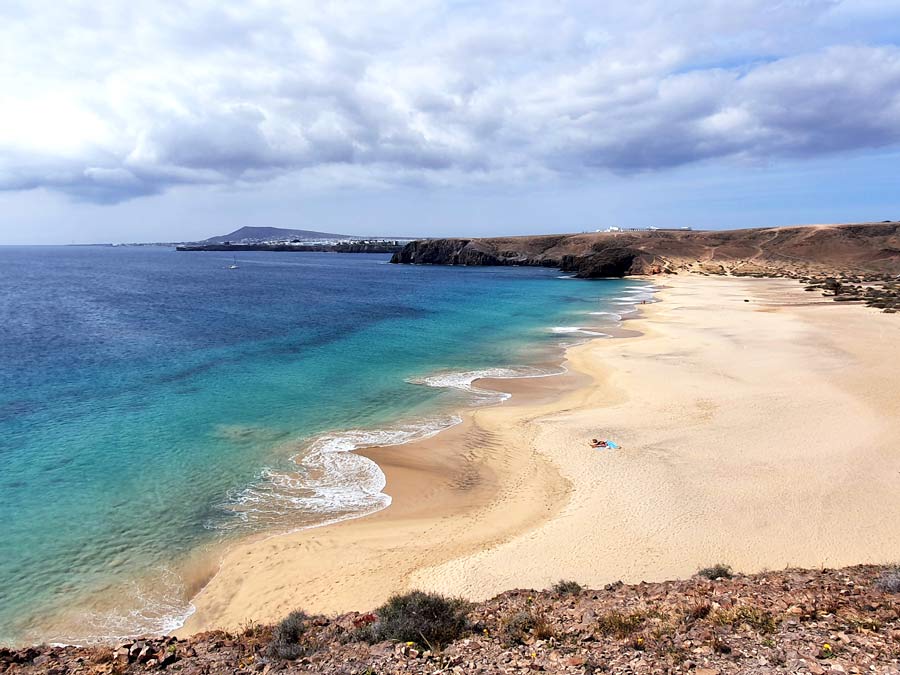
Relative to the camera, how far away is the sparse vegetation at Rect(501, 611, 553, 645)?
24.9 ft

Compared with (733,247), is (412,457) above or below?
below

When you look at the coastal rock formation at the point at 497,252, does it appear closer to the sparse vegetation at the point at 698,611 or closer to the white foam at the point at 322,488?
the white foam at the point at 322,488

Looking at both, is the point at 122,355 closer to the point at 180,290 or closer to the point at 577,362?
the point at 577,362

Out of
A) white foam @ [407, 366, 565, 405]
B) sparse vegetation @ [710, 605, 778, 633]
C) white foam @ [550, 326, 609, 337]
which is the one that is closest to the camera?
sparse vegetation @ [710, 605, 778, 633]

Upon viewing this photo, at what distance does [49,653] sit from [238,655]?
11.5 ft

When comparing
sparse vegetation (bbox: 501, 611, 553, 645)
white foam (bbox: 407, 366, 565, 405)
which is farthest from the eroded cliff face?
sparse vegetation (bbox: 501, 611, 553, 645)

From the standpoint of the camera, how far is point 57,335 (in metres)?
39.4

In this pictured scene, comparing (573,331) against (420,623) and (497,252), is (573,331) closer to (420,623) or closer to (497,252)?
(420,623)

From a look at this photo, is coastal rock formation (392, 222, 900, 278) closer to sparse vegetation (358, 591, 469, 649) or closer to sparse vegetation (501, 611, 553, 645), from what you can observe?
sparse vegetation (501, 611, 553, 645)

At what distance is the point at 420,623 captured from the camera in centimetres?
802

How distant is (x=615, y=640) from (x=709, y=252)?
410 feet

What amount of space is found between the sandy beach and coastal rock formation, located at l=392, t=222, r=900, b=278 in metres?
79.5

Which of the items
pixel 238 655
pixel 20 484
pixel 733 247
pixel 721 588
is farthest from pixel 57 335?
pixel 733 247

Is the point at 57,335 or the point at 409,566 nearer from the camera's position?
the point at 409,566
